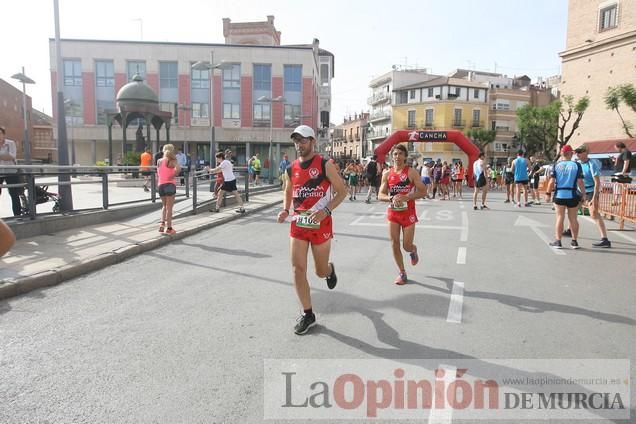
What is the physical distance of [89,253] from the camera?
718 cm

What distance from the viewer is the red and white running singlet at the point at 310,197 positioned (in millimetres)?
4270

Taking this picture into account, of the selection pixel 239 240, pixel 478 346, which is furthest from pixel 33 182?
pixel 478 346

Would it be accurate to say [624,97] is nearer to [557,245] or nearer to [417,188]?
[557,245]

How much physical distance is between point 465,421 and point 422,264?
442 cm

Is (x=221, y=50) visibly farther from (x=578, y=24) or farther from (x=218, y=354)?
(x=218, y=354)

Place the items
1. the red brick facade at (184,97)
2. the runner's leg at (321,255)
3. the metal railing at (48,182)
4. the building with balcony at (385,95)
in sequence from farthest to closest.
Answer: the building with balcony at (385,95), the red brick facade at (184,97), the metal railing at (48,182), the runner's leg at (321,255)

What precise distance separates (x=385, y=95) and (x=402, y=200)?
7999 centimetres

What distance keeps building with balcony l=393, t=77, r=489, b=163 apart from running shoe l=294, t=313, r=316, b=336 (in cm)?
6730

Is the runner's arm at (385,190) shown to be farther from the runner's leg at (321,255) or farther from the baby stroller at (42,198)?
the baby stroller at (42,198)

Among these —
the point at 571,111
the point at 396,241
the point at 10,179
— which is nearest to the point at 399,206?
the point at 396,241

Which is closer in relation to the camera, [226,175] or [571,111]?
[226,175]

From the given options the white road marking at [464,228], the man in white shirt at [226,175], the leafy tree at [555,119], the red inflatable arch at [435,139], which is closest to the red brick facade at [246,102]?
the red inflatable arch at [435,139]

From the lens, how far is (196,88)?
1834 inches

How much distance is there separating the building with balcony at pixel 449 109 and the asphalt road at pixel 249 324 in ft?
210
